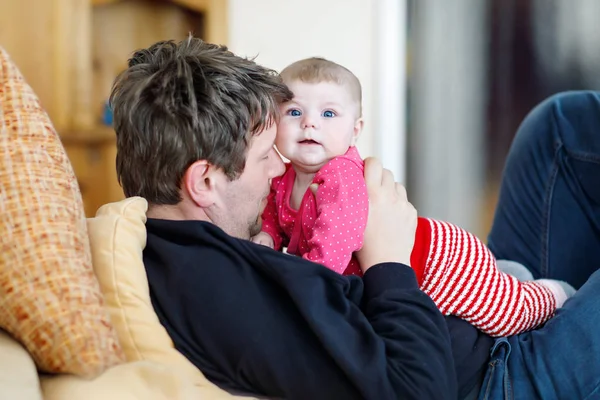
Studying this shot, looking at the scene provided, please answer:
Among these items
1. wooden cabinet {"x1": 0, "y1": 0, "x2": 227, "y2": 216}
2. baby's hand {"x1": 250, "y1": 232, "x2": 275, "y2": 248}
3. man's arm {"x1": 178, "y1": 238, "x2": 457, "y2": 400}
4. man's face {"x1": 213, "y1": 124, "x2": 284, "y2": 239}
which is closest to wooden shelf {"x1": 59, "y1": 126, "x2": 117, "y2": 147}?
wooden cabinet {"x1": 0, "y1": 0, "x2": 227, "y2": 216}

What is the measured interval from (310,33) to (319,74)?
108 inches

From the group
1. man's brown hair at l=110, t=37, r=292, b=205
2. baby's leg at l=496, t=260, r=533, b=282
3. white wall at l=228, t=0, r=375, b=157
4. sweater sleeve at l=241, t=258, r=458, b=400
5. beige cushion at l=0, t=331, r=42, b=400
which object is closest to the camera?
beige cushion at l=0, t=331, r=42, b=400

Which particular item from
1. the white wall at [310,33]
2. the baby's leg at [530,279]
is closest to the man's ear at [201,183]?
the baby's leg at [530,279]

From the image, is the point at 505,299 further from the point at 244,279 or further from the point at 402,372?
the point at 244,279

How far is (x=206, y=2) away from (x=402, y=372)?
3.35 meters

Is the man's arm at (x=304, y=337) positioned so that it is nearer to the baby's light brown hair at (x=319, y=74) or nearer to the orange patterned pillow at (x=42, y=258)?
the orange patterned pillow at (x=42, y=258)

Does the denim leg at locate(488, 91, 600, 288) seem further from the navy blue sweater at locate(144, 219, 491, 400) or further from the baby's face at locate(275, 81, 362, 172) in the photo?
the navy blue sweater at locate(144, 219, 491, 400)

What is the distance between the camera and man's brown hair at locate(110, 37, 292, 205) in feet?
4.15

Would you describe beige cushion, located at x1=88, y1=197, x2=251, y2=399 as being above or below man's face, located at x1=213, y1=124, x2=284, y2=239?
below

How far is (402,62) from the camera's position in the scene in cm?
408

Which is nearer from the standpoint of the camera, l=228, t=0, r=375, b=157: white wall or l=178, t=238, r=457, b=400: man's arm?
l=178, t=238, r=457, b=400: man's arm

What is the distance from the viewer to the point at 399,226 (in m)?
1.38

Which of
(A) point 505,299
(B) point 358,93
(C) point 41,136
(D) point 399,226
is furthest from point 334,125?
(C) point 41,136

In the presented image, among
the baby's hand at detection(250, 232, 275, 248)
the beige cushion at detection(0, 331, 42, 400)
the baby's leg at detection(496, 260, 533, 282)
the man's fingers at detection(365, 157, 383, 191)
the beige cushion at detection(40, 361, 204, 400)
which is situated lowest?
Result: the baby's leg at detection(496, 260, 533, 282)
